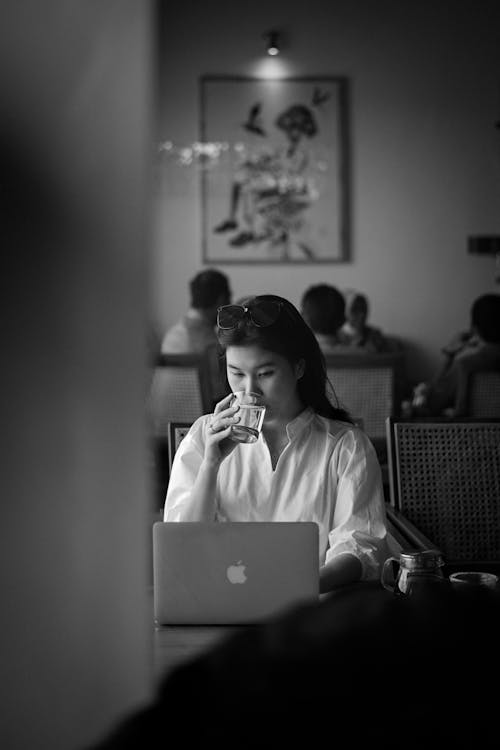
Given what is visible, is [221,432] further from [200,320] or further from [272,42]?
[272,42]

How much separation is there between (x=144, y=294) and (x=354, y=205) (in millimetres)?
5765

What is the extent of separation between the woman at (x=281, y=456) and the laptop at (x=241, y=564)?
0.44 metres

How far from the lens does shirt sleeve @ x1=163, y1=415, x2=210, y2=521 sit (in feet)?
6.00

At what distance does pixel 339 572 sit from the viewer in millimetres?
1616

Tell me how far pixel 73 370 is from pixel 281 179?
18.9ft

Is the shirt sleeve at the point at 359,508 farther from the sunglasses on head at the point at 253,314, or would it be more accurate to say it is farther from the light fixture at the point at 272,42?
the light fixture at the point at 272,42

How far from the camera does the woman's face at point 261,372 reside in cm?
187

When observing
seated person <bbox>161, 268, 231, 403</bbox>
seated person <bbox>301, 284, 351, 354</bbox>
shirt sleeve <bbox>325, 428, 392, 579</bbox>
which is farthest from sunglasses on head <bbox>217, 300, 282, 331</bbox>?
seated person <bbox>161, 268, 231, 403</bbox>

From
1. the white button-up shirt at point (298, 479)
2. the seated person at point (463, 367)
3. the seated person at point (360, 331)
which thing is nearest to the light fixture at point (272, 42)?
the seated person at point (360, 331)

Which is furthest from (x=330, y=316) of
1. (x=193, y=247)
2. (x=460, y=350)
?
(x=193, y=247)

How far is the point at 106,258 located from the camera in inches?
21.2

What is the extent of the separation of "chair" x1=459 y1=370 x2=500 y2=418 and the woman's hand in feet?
5.99

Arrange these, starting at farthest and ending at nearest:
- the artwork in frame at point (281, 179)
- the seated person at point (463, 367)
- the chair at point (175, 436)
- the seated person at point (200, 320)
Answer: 1. the artwork in frame at point (281, 179)
2. the seated person at point (200, 320)
3. the seated person at point (463, 367)
4. the chair at point (175, 436)

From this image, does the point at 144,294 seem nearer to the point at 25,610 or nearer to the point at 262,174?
the point at 25,610
